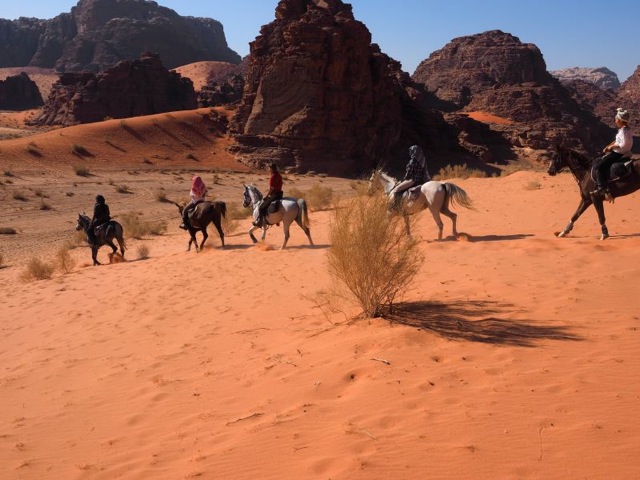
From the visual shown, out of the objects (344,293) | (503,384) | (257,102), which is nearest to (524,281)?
(344,293)

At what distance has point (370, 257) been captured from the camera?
6.93 m

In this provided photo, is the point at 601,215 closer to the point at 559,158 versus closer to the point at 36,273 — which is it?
the point at 559,158

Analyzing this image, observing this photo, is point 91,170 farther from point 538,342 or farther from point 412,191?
point 538,342

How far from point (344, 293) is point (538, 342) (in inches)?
118

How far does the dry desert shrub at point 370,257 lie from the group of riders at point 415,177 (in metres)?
3.24

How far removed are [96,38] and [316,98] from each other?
84.7m

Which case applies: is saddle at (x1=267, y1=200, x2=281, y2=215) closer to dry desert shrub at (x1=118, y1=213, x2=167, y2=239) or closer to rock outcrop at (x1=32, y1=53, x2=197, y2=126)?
dry desert shrub at (x1=118, y1=213, x2=167, y2=239)

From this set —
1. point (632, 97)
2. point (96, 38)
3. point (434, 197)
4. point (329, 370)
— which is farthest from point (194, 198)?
point (96, 38)

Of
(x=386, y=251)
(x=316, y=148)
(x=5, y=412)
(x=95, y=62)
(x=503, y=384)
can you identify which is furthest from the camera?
(x=95, y=62)

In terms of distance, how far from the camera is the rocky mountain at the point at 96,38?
111562mm

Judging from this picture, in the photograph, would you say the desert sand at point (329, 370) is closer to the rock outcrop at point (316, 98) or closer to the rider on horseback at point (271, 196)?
the rider on horseback at point (271, 196)

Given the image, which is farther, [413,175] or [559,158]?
[413,175]

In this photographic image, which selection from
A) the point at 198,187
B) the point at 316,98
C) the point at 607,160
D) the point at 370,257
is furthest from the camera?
the point at 316,98

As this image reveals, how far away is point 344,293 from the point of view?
8.21 metres
